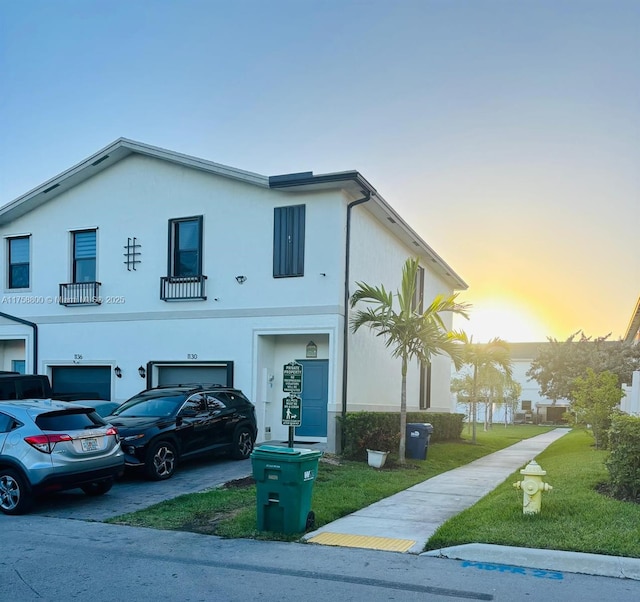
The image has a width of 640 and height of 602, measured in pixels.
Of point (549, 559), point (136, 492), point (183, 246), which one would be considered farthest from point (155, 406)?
point (549, 559)

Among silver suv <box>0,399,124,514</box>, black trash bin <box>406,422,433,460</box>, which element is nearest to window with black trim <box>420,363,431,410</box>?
black trash bin <box>406,422,433,460</box>

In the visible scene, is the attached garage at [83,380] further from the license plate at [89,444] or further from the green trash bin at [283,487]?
the green trash bin at [283,487]

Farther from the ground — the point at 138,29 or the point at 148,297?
the point at 138,29

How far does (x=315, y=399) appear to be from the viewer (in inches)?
620

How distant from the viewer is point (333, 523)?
8.52m

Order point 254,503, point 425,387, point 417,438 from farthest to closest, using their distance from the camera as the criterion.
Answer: point 425,387
point 417,438
point 254,503

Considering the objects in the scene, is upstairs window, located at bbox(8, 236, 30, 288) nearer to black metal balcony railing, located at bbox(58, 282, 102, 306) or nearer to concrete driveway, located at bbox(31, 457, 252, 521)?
black metal balcony railing, located at bbox(58, 282, 102, 306)

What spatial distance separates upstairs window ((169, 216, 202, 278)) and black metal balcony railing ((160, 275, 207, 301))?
20 cm

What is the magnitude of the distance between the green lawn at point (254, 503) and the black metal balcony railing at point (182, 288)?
543cm

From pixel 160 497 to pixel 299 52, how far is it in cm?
1064

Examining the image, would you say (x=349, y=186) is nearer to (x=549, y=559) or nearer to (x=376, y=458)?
(x=376, y=458)

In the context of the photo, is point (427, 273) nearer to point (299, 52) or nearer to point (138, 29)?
point (299, 52)

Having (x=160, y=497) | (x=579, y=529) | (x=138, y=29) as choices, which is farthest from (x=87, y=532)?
(x=138, y=29)

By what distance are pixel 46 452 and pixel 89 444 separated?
0.66 metres
